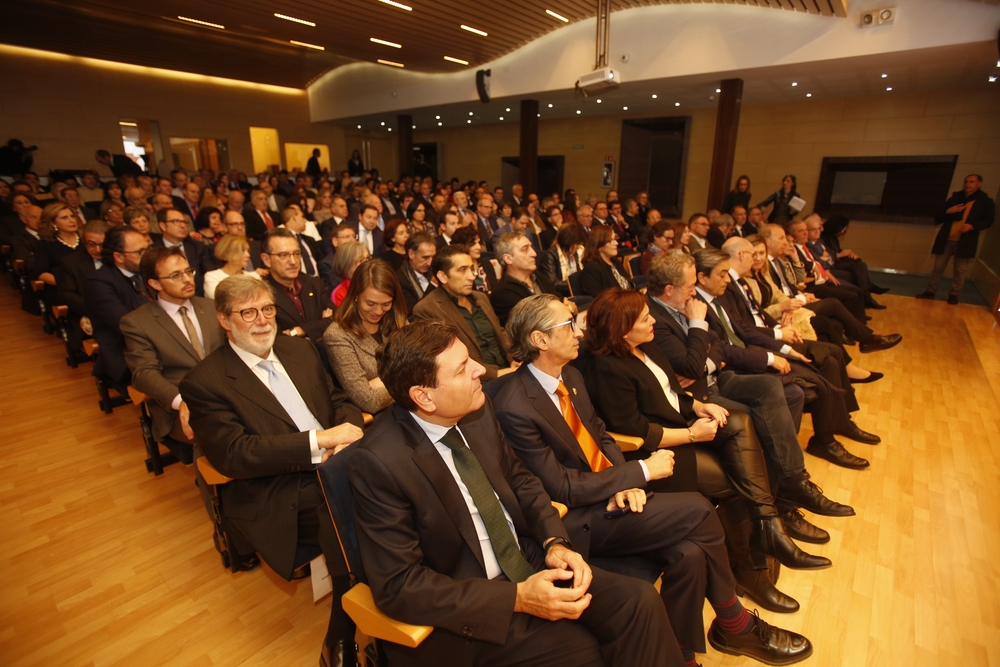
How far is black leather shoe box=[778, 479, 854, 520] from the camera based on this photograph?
2578mm

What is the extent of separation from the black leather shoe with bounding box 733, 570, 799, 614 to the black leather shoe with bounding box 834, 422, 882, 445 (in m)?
1.75

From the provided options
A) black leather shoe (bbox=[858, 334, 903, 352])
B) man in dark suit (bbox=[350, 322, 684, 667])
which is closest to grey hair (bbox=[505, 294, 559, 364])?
man in dark suit (bbox=[350, 322, 684, 667])

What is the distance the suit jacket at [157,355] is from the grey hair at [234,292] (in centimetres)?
68

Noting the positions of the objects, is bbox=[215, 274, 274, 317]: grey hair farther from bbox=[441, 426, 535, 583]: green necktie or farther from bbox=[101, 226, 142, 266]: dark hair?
bbox=[101, 226, 142, 266]: dark hair

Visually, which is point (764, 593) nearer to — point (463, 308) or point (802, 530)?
point (802, 530)

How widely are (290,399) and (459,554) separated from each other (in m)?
1.03

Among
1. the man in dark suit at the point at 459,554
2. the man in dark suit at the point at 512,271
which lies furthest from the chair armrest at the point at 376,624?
the man in dark suit at the point at 512,271

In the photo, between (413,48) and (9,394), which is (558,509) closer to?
(9,394)

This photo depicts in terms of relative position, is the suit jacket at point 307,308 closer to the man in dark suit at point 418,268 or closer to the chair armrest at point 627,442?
the man in dark suit at point 418,268

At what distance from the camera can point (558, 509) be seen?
1.65 metres

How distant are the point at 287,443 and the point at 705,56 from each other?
8.05 meters

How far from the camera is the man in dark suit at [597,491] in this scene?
5.42 ft

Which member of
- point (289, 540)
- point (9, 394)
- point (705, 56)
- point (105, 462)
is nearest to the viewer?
point (289, 540)

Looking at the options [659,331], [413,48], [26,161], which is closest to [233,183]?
[26,161]
